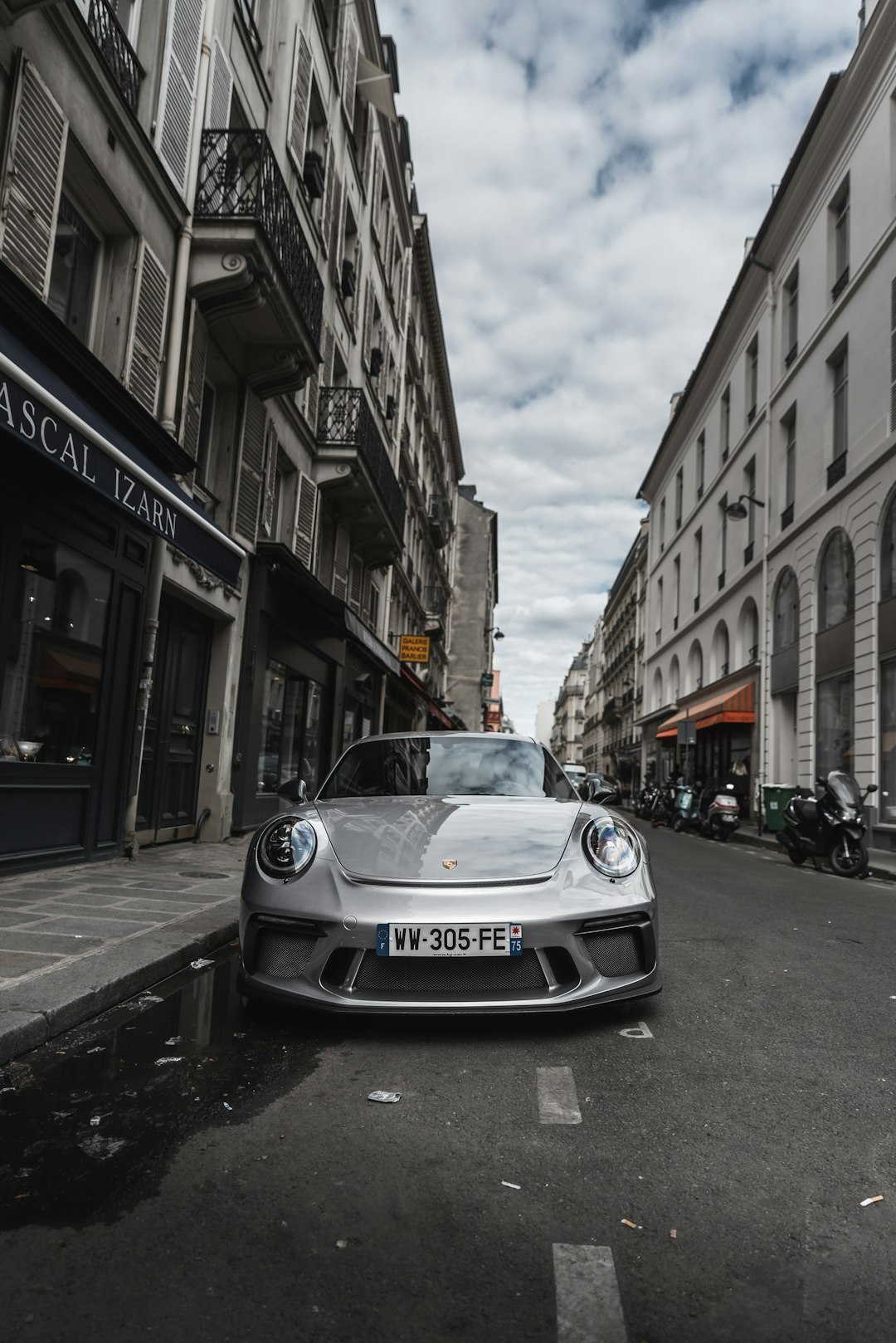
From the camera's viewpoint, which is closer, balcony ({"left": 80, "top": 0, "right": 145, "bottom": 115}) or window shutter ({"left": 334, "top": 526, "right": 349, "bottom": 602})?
balcony ({"left": 80, "top": 0, "right": 145, "bottom": 115})

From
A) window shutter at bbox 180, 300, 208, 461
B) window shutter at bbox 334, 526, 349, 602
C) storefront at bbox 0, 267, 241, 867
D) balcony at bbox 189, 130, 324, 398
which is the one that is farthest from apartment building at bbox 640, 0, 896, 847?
storefront at bbox 0, 267, 241, 867

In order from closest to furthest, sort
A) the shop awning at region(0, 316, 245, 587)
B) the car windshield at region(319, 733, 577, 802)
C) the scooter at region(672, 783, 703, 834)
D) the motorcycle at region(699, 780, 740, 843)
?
the car windshield at region(319, 733, 577, 802), the shop awning at region(0, 316, 245, 587), the motorcycle at region(699, 780, 740, 843), the scooter at region(672, 783, 703, 834)

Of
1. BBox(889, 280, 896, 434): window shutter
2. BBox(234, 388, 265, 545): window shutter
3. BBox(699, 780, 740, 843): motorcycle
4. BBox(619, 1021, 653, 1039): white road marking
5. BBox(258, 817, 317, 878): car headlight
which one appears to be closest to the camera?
BBox(619, 1021, 653, 1039): white road marking

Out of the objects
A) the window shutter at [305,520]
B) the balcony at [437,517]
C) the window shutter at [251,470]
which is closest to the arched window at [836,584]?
the window shutter at [305,520]

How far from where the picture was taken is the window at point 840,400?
63.8ft

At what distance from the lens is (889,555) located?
16109 millimetres

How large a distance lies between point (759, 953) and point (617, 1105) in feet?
9.31

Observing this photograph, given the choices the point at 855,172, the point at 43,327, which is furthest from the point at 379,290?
the point at 43,327

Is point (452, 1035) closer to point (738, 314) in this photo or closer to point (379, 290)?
point (379, 290)

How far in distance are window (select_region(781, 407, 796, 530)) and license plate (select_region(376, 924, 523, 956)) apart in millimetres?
21238

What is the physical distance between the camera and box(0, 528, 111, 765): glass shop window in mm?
6812

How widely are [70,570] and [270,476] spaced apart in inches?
234

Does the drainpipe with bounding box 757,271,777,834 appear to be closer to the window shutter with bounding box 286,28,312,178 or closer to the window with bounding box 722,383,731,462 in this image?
the window with bounding box 722,383,731,462

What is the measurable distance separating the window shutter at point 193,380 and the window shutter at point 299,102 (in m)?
4.61
